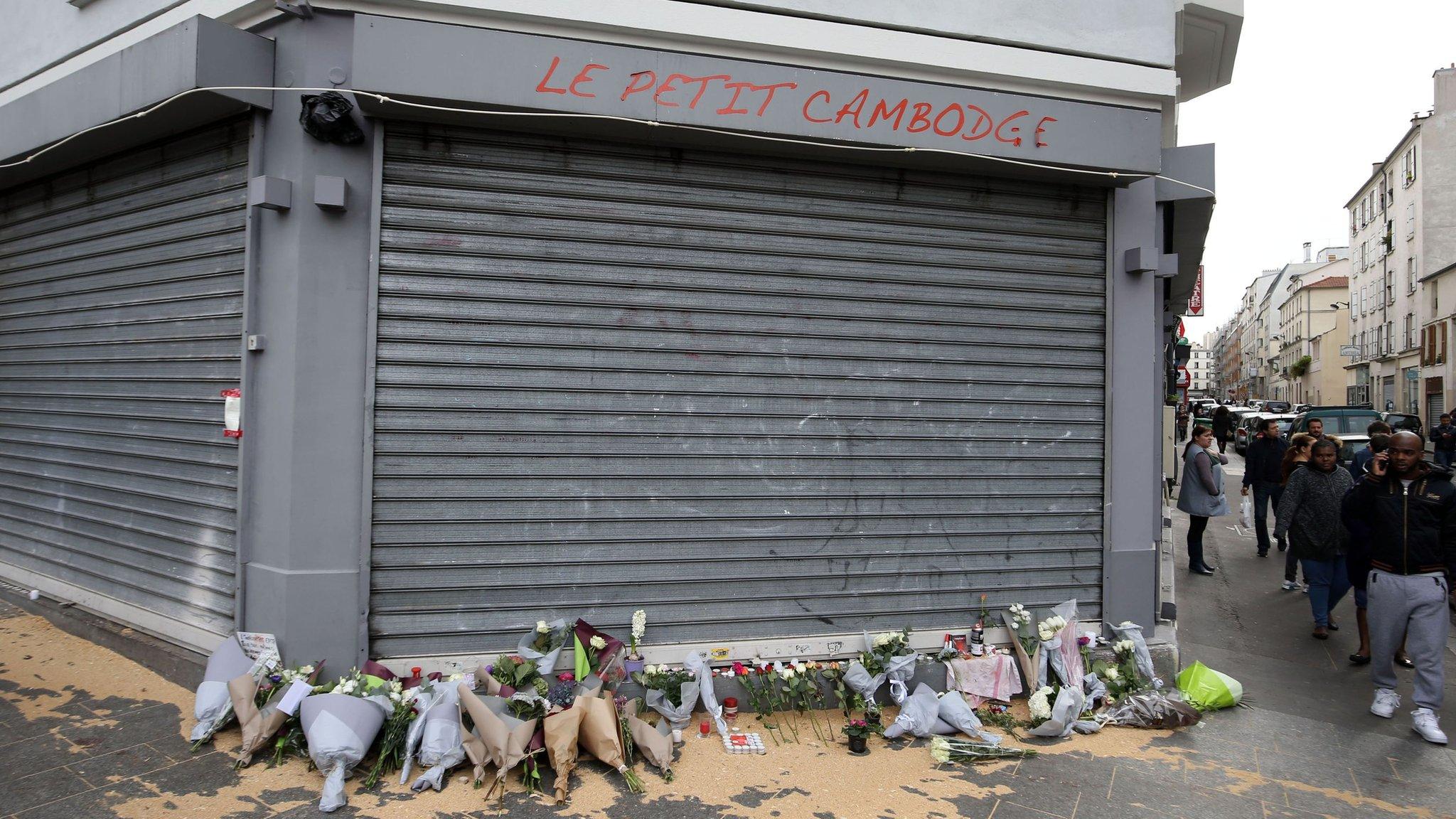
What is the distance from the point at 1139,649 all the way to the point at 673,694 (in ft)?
10.6

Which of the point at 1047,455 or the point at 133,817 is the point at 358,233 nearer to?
the point at 133,817

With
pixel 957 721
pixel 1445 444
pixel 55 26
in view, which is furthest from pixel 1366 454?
pixel 55 26

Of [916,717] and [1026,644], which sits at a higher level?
[1026,644]

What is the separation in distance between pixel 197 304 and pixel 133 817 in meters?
3.12

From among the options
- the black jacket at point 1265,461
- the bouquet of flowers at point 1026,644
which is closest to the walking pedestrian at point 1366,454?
the black jacket at point 1265,461

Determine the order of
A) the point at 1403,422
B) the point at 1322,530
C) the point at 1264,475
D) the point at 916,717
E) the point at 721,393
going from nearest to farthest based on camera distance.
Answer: the point at 916,717 < the point at 721,393 < the point at 1322,530 < the point at 1264,475 < the point at 1403,422

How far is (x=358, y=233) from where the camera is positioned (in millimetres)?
4793

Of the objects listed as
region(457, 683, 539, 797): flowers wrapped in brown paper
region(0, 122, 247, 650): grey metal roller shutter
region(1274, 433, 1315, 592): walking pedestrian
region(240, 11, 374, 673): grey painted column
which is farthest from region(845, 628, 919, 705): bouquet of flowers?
region(1274, 433, 1315, 592): walking pedestrian

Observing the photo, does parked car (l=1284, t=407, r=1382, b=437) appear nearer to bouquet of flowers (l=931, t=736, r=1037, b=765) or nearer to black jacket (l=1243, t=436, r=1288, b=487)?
black jacket (l=1243, t=436, r=1288, b=487)

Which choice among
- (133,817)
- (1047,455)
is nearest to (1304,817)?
(1047,455)

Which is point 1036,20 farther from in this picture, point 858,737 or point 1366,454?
point 1366,454

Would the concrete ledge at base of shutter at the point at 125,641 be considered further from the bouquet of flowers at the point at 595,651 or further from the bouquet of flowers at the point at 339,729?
the bouquet of flowers at the point at 595,651

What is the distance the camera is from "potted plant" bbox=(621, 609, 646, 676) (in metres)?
4.89

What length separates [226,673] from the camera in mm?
4559
